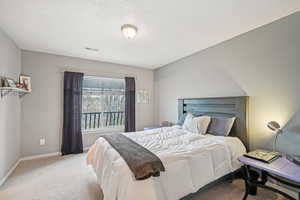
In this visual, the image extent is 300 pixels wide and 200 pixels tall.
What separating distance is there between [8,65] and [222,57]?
13.3 feet

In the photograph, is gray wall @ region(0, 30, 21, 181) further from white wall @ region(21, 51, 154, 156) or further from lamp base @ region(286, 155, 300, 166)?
lamp base @ region(286, 155, 300, 166)

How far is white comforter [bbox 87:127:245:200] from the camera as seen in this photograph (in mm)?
1351

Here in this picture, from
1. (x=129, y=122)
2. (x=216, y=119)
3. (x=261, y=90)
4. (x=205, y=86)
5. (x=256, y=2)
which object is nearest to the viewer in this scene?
(x=256, y=2)

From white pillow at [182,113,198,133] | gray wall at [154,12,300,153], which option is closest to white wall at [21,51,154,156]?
white pillow at [182,113,198,133]

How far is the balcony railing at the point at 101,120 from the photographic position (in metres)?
4.03

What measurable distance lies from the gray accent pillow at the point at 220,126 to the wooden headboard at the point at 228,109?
0.12 meters

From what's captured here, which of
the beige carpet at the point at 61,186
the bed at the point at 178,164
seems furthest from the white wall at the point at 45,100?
the bed at the point at 178,164

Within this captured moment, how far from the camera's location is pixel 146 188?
1318mm

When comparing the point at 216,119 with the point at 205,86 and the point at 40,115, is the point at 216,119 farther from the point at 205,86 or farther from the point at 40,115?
the point at 40,115

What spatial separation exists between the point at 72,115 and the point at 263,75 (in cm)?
413

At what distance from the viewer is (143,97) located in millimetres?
4711

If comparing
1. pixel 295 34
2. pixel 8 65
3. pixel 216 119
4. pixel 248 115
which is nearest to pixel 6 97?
pixel 8 65

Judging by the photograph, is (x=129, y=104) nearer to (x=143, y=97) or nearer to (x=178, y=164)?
(x=143, y=97)

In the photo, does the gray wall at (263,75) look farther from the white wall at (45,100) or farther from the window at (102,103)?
the white wall at (45,100)
